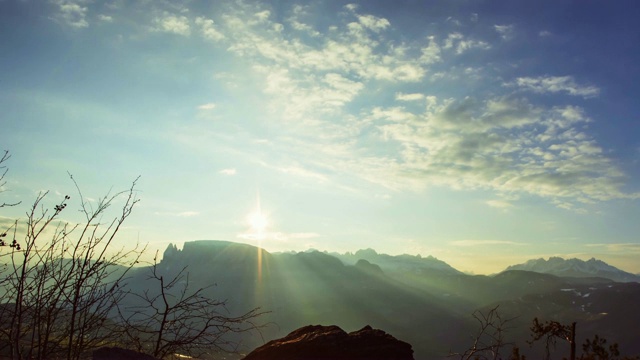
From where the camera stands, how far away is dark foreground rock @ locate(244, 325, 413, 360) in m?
10.8

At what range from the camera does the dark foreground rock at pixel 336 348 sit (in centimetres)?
1079

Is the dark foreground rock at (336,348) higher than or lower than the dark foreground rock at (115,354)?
lower

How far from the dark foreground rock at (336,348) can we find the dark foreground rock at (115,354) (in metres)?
5.14

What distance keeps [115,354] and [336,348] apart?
6714 millimetres

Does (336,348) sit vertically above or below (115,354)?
below

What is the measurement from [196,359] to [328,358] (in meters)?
4.22

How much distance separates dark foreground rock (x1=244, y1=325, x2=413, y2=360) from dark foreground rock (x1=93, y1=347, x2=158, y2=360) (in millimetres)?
5140

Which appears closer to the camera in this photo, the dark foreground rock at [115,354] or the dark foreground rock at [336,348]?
the dark foreground rock at [115,354]

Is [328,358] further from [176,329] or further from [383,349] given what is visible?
[176,329]

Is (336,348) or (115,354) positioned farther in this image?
(336,348)

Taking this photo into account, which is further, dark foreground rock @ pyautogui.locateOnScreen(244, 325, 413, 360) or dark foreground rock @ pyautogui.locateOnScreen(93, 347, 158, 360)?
dark foreground rock @ pyautogui.locateOnScreen(244, 325, 413, 360)

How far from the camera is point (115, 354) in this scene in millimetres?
6008

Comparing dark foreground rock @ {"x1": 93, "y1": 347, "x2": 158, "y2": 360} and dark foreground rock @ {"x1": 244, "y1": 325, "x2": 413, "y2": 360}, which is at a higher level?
dark foreground rock @ {"x1": 93, "y1": 347, "x2": 158, "y2": 360}

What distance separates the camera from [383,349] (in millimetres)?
11125
